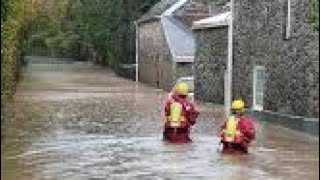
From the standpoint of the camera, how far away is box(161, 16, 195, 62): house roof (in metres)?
45.2

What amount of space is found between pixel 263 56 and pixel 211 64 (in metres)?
9.58

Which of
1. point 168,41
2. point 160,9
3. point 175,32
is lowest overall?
point 168,41

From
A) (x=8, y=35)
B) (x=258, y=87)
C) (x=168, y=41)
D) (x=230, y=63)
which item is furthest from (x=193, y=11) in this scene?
(x=8, y=35)

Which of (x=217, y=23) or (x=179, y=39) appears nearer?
(x=217, y=23)

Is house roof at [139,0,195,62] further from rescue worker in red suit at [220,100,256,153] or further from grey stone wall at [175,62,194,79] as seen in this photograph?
rescue worker in red suit at [220,100,256,153]

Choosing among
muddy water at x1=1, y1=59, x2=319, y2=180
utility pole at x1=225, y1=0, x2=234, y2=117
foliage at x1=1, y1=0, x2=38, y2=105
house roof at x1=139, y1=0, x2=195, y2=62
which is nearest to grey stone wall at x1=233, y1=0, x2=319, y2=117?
utility pole at x1=225, y1=0, x2=234, y2=117

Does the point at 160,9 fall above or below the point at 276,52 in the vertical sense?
above

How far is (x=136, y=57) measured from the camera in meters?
59.8

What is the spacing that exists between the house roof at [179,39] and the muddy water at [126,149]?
12.5 meters

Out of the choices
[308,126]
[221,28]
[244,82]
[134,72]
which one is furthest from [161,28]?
[308,126]

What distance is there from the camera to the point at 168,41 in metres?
47.2

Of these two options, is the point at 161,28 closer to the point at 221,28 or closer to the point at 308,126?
the point at 221,28

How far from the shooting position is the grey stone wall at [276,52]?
14.6 metres

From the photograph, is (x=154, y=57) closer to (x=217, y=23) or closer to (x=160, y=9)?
(x=160, y=9)
